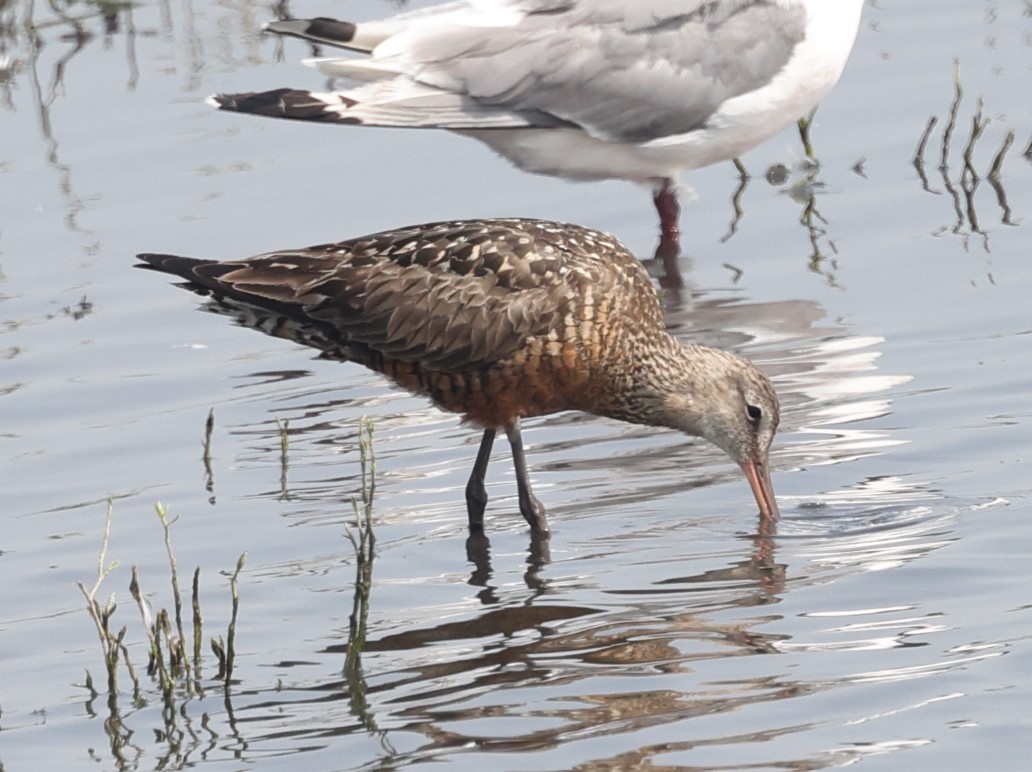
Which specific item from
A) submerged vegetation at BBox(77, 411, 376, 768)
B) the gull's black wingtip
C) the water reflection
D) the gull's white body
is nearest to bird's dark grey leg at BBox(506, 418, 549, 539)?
submerged vegetation at BBox(77, 411, 376, 768)

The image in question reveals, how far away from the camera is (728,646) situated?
18.2ft

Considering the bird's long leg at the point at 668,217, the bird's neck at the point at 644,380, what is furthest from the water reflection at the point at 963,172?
the bird's neck at the point at 644,380

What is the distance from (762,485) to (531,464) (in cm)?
90

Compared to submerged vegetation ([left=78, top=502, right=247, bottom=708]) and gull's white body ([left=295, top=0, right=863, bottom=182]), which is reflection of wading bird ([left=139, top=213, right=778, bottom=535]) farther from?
gull's white body ([left=295, top=0, right=863, bottom=182])

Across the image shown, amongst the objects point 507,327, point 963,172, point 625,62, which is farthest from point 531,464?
point 963,172

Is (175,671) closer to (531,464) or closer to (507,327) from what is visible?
(507,327)

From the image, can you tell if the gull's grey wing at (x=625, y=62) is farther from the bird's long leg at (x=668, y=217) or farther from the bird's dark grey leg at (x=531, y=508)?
the bird's dark grey leg at (x=531, y=508)

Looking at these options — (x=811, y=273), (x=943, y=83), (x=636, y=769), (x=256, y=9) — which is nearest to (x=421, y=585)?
(x=636, y=769)

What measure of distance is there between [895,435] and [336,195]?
3.75 metres

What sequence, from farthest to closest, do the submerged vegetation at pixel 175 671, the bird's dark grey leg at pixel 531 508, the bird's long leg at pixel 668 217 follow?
the bird's long leg at pixel 668 217
the bird's dark grey leg at pixel 531 508
the submerged vegetation at pixel 175 671

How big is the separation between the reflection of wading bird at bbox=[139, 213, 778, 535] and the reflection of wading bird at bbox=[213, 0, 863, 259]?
8.50 feet

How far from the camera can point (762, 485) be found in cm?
683

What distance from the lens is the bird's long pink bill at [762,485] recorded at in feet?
21.9

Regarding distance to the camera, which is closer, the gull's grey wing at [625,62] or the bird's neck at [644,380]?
the bird's neck at [644,380]
